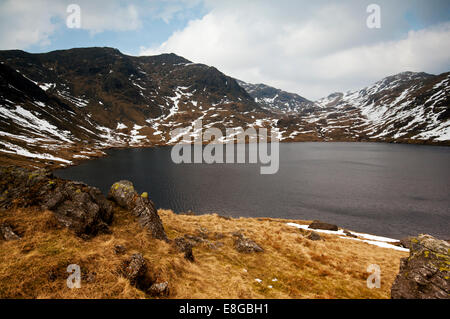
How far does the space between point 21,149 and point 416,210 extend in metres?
142

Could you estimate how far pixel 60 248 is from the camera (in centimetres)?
848

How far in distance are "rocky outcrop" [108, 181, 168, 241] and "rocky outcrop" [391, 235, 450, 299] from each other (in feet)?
39.8

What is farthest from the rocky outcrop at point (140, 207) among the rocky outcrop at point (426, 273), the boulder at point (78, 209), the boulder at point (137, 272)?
the rocky outcrop at point (426, 273)

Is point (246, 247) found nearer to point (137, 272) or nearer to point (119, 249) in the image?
point (119, 249)

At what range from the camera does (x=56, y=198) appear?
36.0 feet

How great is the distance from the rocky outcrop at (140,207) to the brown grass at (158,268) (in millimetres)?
575

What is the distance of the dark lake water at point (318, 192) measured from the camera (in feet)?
141

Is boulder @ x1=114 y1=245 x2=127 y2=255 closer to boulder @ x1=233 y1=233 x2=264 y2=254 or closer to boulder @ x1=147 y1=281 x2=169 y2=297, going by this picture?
boulder @ x1=147 y1=281 x2=169 y2=297

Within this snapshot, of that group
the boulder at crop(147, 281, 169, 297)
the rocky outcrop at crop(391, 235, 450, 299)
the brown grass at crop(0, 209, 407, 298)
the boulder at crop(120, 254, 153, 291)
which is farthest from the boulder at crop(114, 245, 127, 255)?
the rocky outcrop at crop(391, 235, 450, 299)

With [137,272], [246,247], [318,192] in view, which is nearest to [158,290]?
[137,272]

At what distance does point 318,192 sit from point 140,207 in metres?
57.3

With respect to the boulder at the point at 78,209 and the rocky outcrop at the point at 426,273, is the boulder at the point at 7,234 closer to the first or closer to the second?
the boulder at the point at 78,209

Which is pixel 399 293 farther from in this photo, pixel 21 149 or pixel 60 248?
pixel 21 149
